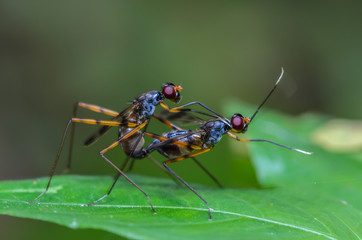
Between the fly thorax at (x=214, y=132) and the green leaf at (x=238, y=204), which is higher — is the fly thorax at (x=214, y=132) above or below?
above

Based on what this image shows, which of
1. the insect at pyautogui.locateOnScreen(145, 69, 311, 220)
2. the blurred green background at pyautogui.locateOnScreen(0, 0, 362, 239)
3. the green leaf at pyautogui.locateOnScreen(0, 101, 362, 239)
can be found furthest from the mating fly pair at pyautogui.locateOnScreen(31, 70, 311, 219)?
the blurred green background at pyautogui.locateOnScreen(0, 0, 362, 239)

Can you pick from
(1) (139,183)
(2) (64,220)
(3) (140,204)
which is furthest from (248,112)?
(2) (64,220)

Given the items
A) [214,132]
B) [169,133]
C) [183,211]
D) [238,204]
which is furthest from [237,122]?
[183,211]

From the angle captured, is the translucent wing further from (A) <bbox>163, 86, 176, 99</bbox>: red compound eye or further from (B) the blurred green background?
(B) the blurred green background

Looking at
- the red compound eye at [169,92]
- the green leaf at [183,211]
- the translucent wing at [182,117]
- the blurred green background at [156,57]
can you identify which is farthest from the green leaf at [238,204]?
the blurred green background at [156,57]

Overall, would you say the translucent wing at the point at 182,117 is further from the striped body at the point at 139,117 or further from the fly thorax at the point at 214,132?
the fly thorax at the point at 214,132

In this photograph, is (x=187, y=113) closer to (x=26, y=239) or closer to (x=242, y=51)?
(x=26, y=239)
